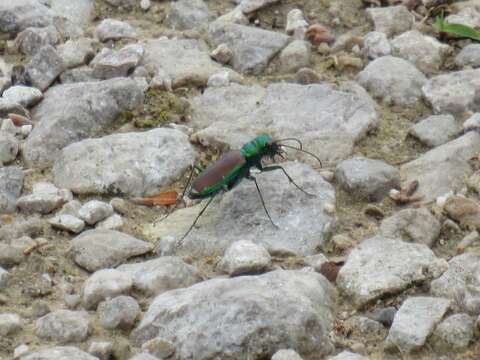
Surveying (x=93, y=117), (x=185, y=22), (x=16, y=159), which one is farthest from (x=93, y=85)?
(x=185, y=22)

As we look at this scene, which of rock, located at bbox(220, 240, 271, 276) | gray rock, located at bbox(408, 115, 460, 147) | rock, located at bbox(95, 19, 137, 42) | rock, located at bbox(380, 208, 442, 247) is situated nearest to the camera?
rock, located at bbox(220, 240, 271, 276)

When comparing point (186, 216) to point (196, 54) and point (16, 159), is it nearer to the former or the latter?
point (16, 159)

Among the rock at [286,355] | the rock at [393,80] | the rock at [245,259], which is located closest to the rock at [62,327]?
the rock at [245,259]

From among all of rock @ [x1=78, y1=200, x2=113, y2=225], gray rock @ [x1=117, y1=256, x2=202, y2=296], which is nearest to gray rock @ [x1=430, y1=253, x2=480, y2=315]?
gray rock @ [x1=117, y1=256, x2=202, y2=296]

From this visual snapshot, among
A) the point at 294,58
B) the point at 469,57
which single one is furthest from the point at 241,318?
the point at 469,57

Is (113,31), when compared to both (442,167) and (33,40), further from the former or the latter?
(442,167)

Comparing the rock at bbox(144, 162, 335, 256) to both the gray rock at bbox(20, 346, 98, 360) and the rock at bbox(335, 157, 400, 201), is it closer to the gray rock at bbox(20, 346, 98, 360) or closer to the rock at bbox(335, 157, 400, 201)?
the rock at bbox(335, 157, 400, 201)

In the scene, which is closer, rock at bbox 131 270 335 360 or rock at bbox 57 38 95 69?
rock at bbox 131 270 335 360
